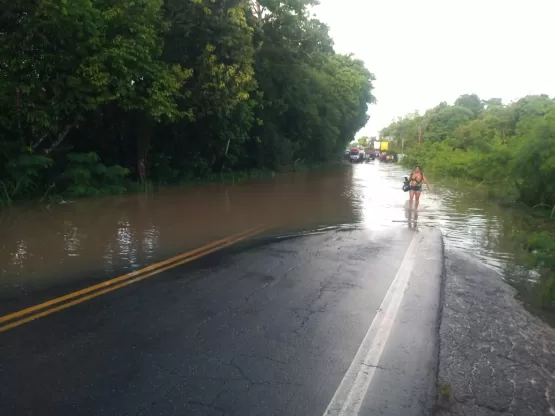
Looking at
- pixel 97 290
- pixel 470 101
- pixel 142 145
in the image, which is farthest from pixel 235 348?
pixel 470 101

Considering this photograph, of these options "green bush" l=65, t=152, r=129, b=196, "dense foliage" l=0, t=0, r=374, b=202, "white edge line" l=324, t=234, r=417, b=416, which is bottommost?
"white edge line" l=324, t=234, r=417, b=416

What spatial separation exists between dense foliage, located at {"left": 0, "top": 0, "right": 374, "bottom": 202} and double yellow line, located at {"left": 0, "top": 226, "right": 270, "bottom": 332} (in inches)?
356

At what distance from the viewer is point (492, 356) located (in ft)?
18.0

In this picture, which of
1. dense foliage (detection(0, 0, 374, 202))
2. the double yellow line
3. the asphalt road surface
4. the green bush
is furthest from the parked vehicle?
the asphalt road surface

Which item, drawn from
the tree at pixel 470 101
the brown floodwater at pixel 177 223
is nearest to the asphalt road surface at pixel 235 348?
the brown floodwater at pixel 177 223

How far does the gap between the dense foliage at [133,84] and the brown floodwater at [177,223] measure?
2.10m

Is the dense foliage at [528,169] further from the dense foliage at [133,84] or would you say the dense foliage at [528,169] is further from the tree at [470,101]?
→ the tree at [470,101]

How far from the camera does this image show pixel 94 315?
6160 mm

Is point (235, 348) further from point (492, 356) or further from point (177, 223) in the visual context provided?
point (177, 223)

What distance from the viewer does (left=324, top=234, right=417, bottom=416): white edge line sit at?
4266 mm

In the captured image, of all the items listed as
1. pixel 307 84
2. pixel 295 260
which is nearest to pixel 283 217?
pixel 295 260

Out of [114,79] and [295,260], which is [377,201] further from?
[295,260]

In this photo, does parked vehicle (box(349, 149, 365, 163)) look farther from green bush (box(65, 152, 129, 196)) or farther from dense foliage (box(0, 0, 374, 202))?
green bush (box(65, 152, 129, 196))

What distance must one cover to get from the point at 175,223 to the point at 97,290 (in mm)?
6653
